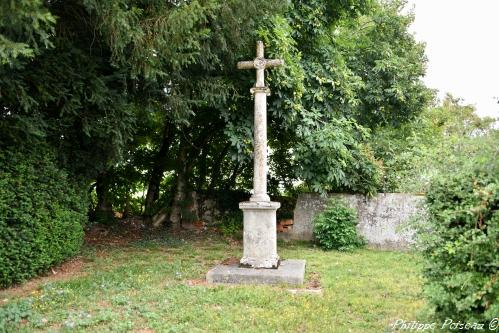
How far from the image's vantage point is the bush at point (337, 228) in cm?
906

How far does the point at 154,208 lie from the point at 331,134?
225 inches

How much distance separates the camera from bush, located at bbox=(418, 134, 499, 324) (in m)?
2.90

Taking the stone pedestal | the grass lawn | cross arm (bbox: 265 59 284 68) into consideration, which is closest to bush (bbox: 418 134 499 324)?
the grass lawn

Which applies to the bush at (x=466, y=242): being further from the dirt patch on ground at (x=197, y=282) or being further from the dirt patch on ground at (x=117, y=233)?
the dirt patch on ground at (x=117, y=233)

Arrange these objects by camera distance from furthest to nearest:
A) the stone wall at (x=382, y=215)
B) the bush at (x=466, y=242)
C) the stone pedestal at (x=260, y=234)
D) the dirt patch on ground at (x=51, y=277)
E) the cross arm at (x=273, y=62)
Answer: the stone wall at (x=382, y=215)
the cross arm at (x=273, y=62)
the stone pedestal at (x=260, y=234)
the dirt patch on ground at (x=51, y=277)
the bush at (x=466, y=242)

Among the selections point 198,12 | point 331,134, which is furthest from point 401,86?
point 198,12

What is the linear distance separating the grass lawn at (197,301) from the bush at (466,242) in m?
0.55

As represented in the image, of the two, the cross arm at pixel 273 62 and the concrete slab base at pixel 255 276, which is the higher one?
the cross arm at pixel 273 62

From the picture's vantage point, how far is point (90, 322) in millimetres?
4266

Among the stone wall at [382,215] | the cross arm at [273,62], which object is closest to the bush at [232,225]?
the stone wall at [382,215]

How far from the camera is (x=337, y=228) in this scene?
360 inches

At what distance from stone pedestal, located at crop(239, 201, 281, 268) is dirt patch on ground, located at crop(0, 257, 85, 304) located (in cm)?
269

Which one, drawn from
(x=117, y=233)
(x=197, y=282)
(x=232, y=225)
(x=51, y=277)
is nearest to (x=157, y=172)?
(x=117, y=233)

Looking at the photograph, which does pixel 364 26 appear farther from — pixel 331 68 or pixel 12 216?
pixel 12 216
